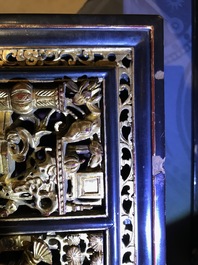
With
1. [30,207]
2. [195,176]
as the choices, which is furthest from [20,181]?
[195,176]

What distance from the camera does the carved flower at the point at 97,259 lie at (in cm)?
100

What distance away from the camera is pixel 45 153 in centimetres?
96

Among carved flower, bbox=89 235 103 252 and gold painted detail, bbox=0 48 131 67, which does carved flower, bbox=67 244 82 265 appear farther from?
gold painted detail, bbox=0 48 131 67

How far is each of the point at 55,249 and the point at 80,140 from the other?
246 mm

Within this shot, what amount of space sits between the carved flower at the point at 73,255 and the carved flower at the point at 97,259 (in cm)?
3

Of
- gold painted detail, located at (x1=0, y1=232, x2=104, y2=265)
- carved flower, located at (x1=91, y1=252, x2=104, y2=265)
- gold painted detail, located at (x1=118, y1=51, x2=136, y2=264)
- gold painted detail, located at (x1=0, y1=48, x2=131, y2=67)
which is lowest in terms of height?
carved flower, located at (x1=91, y1=252, x2=104, y2=265)

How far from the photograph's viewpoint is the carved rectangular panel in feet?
3.05

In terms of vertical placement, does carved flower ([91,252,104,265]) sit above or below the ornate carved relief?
below

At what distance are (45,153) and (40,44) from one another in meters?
0.22

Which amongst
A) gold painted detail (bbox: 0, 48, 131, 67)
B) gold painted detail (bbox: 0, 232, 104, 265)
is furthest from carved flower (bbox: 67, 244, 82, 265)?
gold painted detail (bbox: 0, 48, 131, 67)

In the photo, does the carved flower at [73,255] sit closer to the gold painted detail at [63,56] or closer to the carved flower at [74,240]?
the carved flower at [74,240]

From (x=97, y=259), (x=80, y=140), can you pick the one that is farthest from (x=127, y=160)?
(x=97, y=259)

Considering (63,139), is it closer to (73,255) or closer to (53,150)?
(53,150)

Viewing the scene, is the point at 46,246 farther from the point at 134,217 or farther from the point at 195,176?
the point at 195,176
